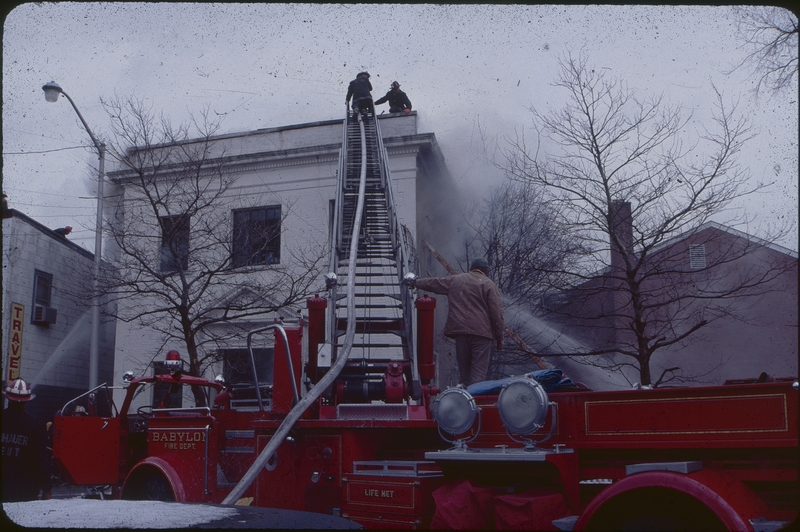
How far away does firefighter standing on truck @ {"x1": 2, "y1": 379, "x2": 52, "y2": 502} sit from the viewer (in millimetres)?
6199

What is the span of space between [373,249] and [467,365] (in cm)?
432

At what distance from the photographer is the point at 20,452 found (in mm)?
6316

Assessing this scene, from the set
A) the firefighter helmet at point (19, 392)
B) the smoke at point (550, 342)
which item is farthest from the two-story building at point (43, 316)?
the firefighter helmet at point (19, 392)

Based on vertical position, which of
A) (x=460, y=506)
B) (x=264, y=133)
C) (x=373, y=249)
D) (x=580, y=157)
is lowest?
(x=460, y=506)

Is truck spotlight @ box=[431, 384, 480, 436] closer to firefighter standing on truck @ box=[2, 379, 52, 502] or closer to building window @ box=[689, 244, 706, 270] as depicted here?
firefighter standing on truck @ box=[2, 379, 52, 502]

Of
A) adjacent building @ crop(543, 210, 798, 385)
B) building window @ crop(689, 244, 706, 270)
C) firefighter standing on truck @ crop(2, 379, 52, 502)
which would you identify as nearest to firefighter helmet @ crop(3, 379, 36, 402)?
firefighter standing on truck @ crop(2, 379, 52, 502)

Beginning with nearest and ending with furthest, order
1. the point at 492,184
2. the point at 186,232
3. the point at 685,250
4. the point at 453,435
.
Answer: the point at 453,435
the point at 685,250
the point at 186,232
the point at 492,184

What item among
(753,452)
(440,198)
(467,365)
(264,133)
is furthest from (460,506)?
(264,133)

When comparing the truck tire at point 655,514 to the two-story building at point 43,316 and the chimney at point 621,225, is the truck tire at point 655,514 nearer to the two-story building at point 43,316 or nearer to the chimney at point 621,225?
the chimney at point 621,225

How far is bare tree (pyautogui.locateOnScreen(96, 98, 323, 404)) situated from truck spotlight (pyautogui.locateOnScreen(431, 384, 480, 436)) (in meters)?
8.87

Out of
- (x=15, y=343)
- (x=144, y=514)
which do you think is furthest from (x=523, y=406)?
(x=15, y=343)

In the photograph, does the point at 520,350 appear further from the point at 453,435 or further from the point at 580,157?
the point at 453,435

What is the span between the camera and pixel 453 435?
Result: 4.76 m

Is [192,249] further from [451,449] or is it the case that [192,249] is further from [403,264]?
[451,449]
